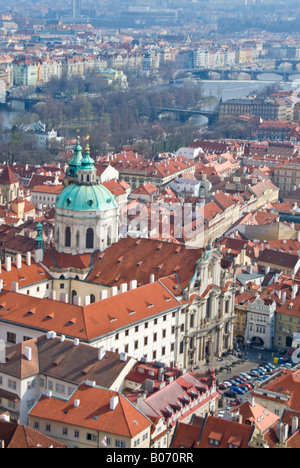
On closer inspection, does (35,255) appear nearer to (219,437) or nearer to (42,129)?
(219,437)

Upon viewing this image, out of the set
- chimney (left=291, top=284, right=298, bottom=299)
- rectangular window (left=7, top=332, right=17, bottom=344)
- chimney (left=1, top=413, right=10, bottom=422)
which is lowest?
chimney (left=291, top=284, right=298, bottom=299)

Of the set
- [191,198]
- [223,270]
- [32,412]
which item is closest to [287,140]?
[191,198]

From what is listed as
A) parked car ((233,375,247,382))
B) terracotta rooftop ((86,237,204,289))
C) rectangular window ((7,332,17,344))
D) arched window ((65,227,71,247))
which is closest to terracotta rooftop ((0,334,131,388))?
rectangular window ((7,332,17,344))

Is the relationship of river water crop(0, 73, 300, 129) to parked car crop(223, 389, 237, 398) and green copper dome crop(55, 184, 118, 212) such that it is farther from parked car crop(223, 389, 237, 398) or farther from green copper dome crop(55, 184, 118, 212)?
parked car crop(223, 389, 237, 398)

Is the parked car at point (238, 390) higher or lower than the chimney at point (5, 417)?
lower

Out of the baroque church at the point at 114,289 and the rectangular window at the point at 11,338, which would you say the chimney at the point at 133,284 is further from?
the rectangular window at the point at 11,338

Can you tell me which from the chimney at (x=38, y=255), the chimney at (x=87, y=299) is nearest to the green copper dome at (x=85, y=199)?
the chimney at (x=38, y=255)

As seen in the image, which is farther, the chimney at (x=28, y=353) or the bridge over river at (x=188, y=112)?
the bridge over river at (x=188, y=112)

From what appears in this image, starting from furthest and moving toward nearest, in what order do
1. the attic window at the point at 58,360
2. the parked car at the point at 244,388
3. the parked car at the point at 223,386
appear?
1. the parked car at the point at 223,386
2. the parked car at the point at 244,388
3. the attic window at the point at 58,360
